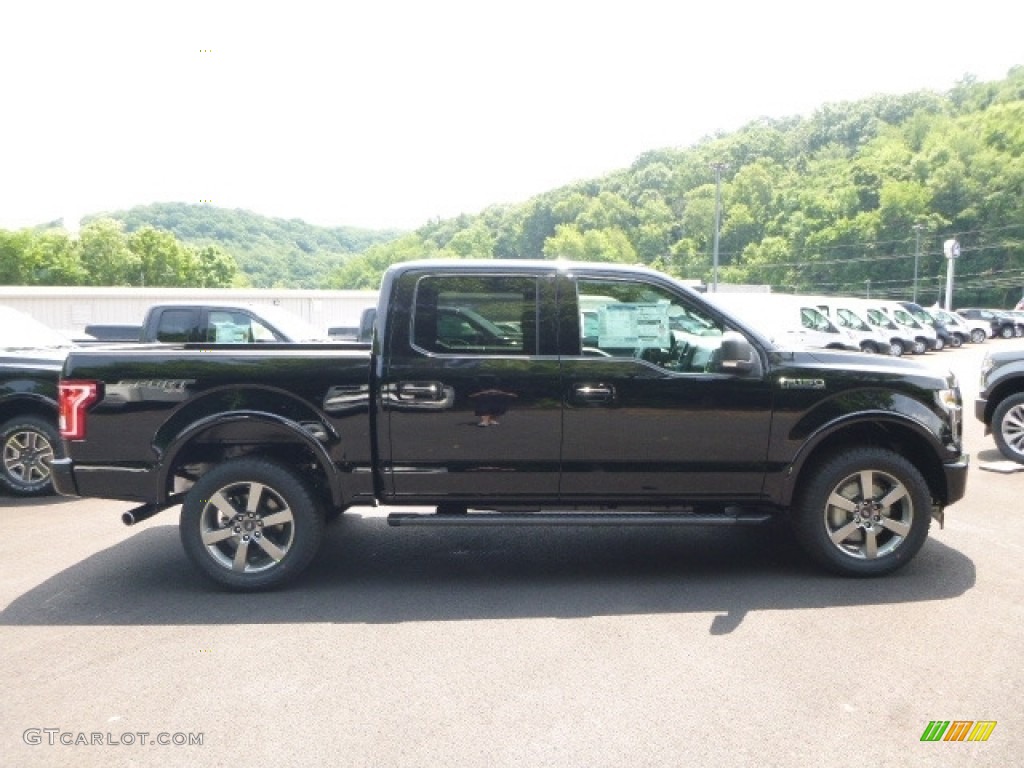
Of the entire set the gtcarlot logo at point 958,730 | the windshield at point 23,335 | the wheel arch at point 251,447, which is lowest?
the gtcarlot logo at point 958,730

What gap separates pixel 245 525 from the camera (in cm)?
523

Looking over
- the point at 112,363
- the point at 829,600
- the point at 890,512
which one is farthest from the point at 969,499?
the point at 112,363

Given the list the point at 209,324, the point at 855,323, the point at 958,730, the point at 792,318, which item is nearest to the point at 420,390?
the point at 958,730

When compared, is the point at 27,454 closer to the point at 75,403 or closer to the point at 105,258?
the point at 75,403

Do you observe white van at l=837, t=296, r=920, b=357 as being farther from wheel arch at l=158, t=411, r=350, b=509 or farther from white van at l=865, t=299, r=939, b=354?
wheel arch at l=158, t=411, r=350, b=509

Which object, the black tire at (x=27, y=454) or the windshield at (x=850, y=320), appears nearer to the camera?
the black tire at (x=27, y=454)

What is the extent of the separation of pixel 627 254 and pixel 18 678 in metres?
76.1

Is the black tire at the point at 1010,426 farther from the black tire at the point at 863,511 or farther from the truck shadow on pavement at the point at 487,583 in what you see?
the black tire at the point at 863,511

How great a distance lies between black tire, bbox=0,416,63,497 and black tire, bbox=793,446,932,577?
6655mm

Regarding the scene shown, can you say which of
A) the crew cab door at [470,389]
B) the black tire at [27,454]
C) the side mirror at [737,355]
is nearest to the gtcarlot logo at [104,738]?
the crew cab door at [470,389]

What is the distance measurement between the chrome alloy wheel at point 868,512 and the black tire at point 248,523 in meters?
3.29

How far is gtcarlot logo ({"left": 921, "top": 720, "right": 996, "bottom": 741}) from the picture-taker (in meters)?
3.43

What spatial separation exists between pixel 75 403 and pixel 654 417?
356 cm

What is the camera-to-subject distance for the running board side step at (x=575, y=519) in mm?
5184
